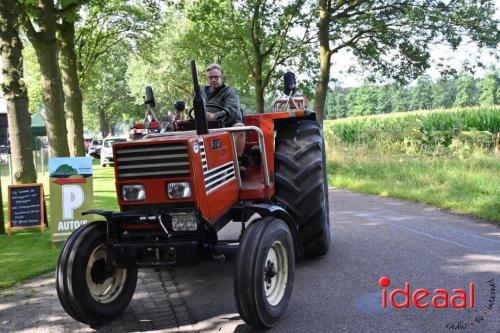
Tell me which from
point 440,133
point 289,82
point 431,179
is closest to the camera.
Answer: point 289,82

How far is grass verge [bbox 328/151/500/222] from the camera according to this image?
32.3 ft

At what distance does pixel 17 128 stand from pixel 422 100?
101844 mm

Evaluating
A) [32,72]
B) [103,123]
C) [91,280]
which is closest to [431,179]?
[91,280]

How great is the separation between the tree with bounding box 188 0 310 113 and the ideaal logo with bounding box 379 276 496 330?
1817cm

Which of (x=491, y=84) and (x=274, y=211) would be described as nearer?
(x=274, y=211)

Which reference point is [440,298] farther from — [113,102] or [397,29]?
[113,102]

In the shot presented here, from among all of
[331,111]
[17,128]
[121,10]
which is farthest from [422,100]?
[17,128]

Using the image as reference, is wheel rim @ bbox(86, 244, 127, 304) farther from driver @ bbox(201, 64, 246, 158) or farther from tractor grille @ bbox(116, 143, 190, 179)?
driver @ bbox(201, 64, 246, 158)

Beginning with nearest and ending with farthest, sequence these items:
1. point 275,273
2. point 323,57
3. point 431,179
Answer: point 275,273
point 431,179
point 323,57

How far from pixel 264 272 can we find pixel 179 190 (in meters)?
1.00

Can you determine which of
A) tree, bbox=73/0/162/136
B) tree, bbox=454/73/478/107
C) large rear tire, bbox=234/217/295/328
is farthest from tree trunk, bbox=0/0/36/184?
tree, bbox=454/73/478/107

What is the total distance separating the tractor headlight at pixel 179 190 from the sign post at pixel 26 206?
5.85 meters

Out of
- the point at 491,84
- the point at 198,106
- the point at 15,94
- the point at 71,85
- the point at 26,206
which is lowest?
the point at 26,206

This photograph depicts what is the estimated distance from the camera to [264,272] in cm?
434
